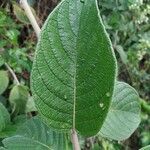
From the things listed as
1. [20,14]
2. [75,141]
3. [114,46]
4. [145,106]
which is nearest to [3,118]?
[20,14]

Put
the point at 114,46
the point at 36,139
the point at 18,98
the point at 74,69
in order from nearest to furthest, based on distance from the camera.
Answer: the point at 74,69 < the point at 36,139 < the point at 18,98 < the point at 114,46

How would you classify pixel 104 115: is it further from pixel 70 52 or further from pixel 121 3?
pixel 121 3

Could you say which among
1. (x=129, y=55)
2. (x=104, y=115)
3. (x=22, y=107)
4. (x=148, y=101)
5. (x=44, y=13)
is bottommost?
(x=148, y=101)

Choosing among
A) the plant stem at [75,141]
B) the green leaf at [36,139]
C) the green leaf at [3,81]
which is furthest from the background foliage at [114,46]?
the plant stem at [75,141]

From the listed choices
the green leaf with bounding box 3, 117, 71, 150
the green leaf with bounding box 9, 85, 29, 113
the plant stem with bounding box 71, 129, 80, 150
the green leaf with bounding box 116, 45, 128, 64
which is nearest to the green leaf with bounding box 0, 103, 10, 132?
the green leaf with bounding box 9, 85, 29, 113

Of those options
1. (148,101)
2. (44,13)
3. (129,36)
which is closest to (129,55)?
(129,36)

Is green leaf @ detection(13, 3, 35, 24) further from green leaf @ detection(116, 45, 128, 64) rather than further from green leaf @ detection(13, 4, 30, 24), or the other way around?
green leaf @ detection(116, 45, 128, 64)

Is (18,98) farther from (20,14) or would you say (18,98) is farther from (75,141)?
(75,141)
